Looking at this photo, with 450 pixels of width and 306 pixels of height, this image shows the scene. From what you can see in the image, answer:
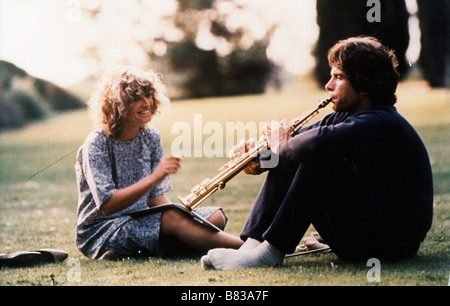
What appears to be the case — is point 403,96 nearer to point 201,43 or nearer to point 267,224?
point 201,43

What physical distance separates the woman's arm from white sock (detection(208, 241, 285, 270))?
0.54 meters

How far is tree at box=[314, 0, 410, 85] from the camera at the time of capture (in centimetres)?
707

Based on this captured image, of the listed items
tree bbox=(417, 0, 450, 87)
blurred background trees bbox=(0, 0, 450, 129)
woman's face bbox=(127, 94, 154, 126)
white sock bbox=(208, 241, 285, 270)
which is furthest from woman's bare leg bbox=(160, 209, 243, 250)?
tree bbox=(417, 0, 450, 87)

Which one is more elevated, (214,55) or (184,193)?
(214,55)

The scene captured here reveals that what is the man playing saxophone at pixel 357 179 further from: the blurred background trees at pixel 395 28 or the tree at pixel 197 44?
the tree at pixel 197 44

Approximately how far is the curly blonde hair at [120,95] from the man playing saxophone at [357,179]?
98cm

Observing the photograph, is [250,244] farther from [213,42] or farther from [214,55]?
[214,55]

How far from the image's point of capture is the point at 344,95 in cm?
347

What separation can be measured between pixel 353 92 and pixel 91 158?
64.6 inches

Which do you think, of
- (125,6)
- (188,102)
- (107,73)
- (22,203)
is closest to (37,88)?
(125,6)

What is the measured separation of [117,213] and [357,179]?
1.59 m

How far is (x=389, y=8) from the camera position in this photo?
7.02 meters

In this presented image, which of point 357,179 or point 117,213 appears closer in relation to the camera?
point 357,179

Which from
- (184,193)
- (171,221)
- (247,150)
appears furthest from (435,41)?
(171,221)
